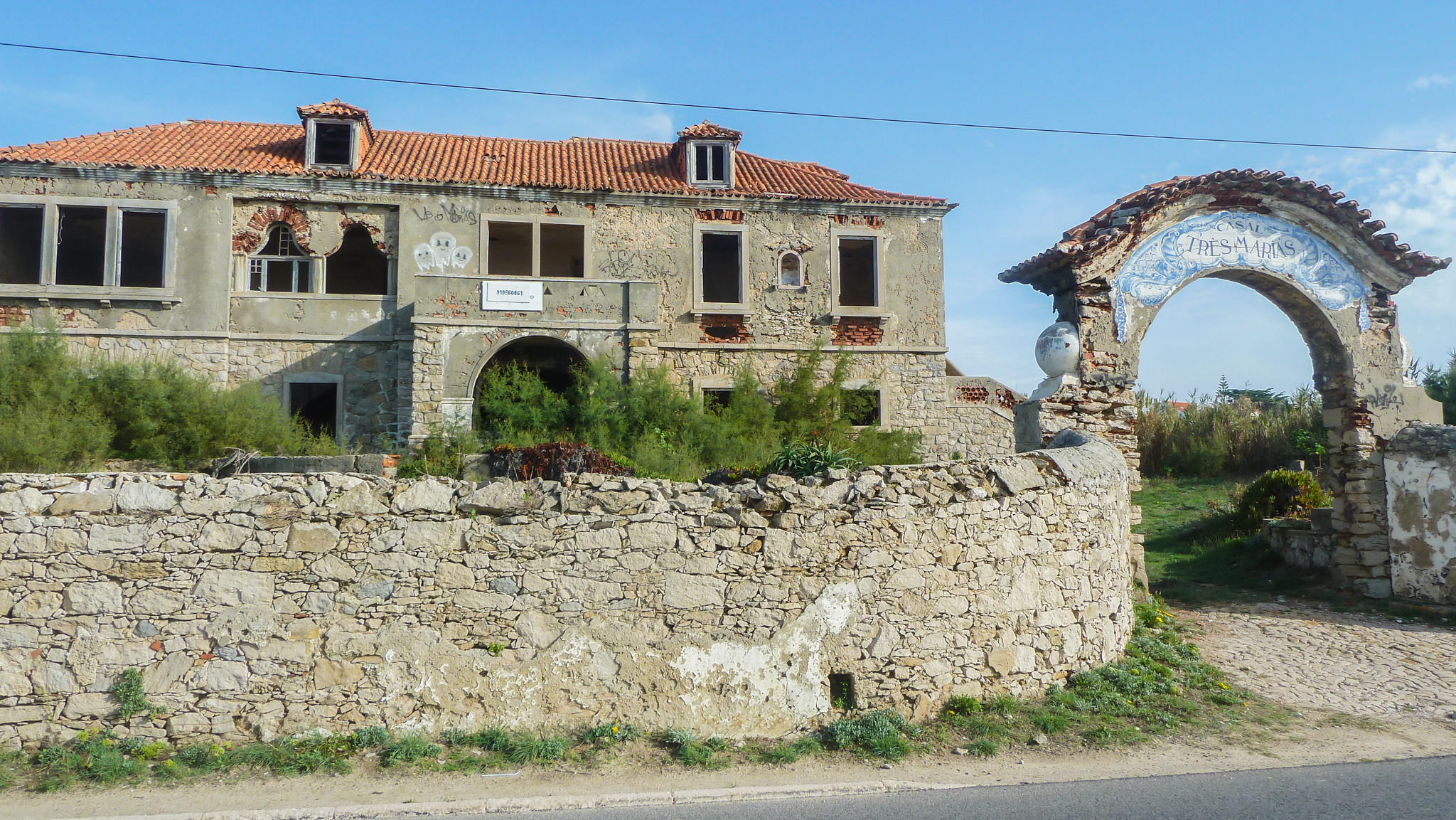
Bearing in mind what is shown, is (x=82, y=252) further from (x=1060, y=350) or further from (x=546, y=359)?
(x=1060, y=350)

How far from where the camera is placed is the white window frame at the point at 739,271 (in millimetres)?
18516

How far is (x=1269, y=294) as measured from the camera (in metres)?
11.1

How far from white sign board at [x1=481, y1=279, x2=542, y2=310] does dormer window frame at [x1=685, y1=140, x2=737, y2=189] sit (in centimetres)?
452

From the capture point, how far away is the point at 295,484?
6.16 metres

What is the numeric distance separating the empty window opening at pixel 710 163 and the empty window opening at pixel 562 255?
296 centimetres

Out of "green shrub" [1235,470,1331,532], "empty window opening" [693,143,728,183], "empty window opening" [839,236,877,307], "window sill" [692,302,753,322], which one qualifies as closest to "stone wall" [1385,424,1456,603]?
"green shrub" [1235,470,1331,532]

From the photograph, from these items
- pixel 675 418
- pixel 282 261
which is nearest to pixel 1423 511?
pixel 675 418

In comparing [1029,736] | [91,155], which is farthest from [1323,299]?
[91,155]

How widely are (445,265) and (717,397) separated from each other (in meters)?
6.17

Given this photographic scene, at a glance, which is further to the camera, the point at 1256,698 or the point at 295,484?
the point at 1256,698

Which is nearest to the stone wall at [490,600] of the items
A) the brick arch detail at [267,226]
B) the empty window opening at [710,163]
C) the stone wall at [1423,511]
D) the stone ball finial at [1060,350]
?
the stone ball finial at [1060,350]

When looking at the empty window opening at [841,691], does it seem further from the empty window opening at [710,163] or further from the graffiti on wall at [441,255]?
the empty window opening at [710,163]

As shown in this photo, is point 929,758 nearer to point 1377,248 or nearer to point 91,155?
point 1377,248

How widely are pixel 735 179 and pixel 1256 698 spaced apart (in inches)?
598
